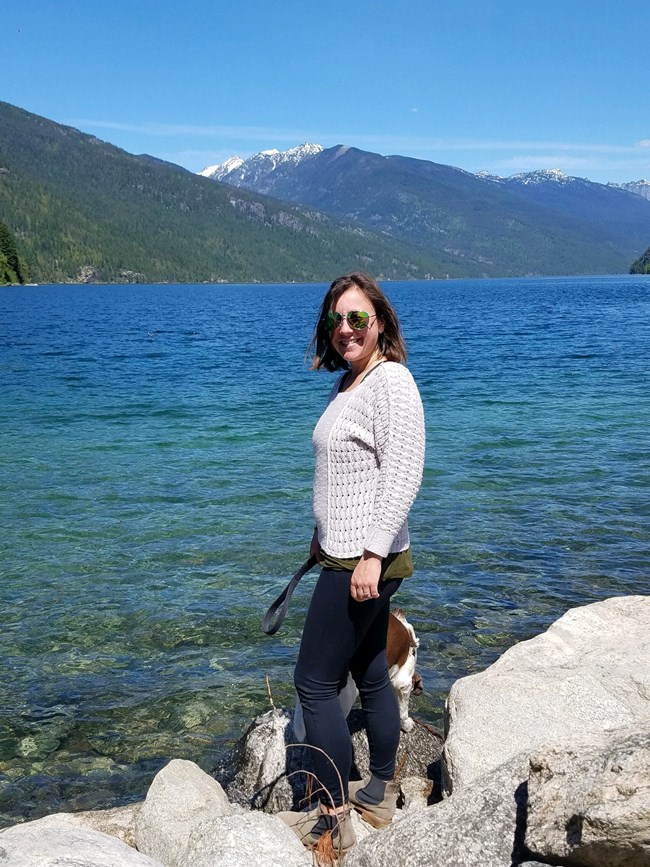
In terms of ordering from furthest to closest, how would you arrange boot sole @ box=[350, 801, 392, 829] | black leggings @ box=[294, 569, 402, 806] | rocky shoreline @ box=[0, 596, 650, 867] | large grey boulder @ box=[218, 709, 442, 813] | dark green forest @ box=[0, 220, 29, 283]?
dark green forest @ box=[0, 220, 29, 283] < large grey boulder @ box=[218, 709, 442, 813] < boot sole @ box=[350, 801, 392, 829] < black leggings @ box=[294, 569, 402, 806] < rocky shoreline @ box=[0, 596, 650, 867]

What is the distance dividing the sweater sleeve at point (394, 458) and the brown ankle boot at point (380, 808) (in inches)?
62.7

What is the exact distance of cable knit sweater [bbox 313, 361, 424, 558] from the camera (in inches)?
141

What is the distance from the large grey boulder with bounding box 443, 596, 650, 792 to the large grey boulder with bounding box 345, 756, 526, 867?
0.63m

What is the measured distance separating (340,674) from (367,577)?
0.61m

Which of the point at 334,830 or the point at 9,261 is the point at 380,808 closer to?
the point at 334,830

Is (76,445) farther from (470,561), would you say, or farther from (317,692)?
(317,692)

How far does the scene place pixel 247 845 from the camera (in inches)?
136

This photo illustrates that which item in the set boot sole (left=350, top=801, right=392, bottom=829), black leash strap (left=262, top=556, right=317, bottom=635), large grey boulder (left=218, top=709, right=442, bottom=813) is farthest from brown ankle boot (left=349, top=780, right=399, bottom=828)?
black leash strap (left=262, top=556, right=317, bottom=635)

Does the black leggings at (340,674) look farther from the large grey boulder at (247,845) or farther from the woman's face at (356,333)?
the woman's face at (356,333)

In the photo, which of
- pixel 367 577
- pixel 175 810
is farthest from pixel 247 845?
pixel 367 577

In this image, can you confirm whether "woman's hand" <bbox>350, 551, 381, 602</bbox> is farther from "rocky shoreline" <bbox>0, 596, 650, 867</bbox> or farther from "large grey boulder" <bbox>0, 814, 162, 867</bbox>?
"large grey boulder" <bbox>0, 814, 162, 867</bbox>

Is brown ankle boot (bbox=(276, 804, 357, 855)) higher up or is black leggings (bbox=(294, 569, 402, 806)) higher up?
black leggings (bbox=(294, 569, 402, 806))

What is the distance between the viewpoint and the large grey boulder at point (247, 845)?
3.40 metres

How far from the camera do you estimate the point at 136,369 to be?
116 feet
